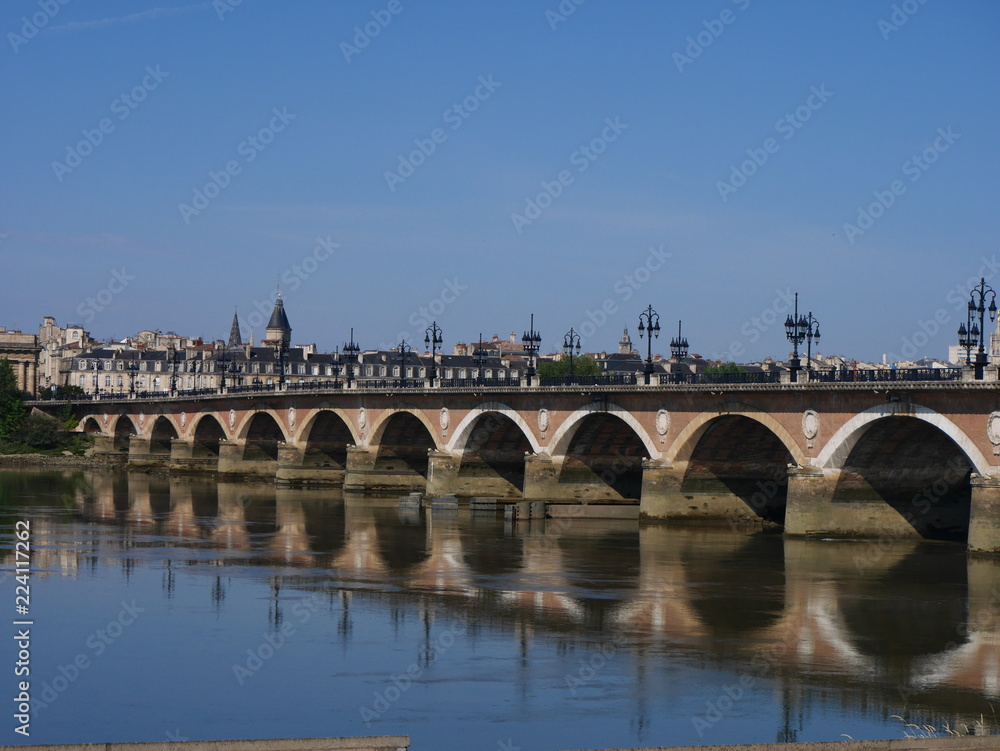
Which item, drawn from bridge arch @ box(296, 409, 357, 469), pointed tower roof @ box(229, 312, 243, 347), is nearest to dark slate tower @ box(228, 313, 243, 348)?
pointed tower roof @ box(229, 312, 243, 347)

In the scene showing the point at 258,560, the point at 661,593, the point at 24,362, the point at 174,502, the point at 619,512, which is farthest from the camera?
the point at 24,362

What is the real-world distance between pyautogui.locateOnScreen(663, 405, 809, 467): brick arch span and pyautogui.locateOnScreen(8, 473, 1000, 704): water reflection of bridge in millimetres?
3125

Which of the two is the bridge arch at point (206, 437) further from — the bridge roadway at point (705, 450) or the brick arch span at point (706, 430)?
the brick arch span at point (706, 430)

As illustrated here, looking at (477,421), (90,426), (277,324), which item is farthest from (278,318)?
(477,421)

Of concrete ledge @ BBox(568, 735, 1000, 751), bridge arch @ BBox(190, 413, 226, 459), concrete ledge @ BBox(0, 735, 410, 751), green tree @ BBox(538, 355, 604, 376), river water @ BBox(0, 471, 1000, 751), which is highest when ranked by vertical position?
green tree @ BBox(538, 355, 604, 376)

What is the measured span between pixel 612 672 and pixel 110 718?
961cm

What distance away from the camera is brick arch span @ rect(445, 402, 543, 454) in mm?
64000

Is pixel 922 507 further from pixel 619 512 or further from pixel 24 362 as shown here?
pixel 24 362

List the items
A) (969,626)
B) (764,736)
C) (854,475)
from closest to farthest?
(764,736)
(969,626)
(854,475)

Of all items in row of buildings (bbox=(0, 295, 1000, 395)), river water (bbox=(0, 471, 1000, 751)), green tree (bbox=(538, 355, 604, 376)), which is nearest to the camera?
river water (bbox=(0, 471, 1000, 751))

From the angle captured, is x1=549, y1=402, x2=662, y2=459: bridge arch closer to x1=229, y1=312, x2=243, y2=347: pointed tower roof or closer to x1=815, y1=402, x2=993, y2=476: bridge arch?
x1=815, y1=402, x2=993, y2=476: bridge arch

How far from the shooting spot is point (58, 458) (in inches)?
4311

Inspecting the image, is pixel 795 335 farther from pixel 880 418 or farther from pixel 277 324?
pixel 277 324

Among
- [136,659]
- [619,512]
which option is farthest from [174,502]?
[136,659]
